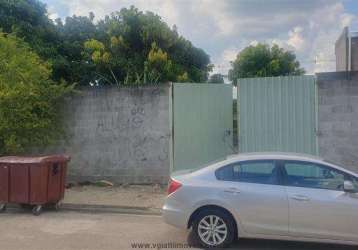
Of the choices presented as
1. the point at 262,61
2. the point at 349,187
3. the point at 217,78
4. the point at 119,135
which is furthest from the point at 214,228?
the point at 262,61

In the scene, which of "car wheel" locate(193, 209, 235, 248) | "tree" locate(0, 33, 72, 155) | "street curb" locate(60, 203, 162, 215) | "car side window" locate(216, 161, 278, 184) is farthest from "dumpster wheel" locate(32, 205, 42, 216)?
"car side window" locate(216, 161, 278, 184)

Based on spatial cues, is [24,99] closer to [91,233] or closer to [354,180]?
[91,233]

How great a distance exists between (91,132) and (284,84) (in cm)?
515

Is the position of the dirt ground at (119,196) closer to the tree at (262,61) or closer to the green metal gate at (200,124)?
the green metal gate at (200,124)

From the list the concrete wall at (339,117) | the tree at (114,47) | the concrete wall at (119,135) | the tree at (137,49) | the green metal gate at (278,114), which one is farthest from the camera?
the tree at (137,49)

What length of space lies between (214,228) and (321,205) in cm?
154

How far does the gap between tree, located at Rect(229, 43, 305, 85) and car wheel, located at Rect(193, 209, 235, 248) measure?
2754cm

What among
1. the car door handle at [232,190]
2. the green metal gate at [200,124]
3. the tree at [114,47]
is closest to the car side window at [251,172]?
the car door handle at [232,190]

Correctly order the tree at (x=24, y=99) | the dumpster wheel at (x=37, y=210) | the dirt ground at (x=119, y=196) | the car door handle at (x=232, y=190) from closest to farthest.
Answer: the car door handle at (x=232, y=190) < the dumpster wheel at (x=37, y=210) < the dirt ground at (x=119, y=196) < the tree at (x=24, y=99)

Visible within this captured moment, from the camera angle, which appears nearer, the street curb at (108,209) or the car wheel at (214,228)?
the car wheel at (214,228)

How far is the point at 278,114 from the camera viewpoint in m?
11.7

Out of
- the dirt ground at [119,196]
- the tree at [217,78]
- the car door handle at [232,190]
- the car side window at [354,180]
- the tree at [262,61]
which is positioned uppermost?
the tree at [262,61]

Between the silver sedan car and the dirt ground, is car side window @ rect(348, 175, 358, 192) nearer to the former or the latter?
the silver sedan car

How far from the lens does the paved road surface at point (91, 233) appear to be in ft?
24.2
